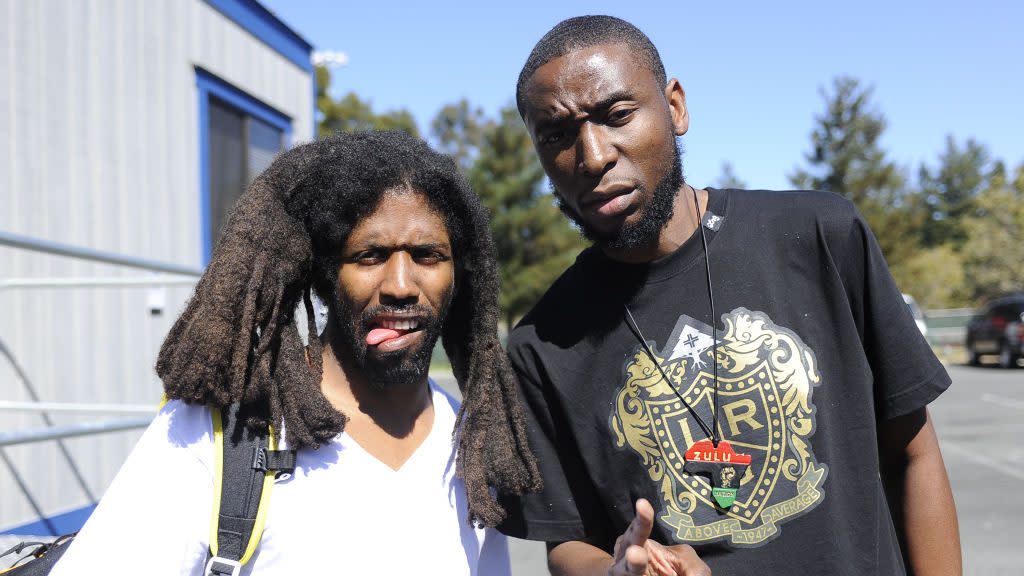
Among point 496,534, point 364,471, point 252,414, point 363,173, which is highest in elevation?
point 363,173

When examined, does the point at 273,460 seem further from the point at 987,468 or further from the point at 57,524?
the point at 987,468

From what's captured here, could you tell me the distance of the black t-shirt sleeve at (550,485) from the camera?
216cm

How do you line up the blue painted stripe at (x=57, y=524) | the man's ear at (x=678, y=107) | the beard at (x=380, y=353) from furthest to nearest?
the blue painted stripe at (x=57, y=524)
the man's ear at (x=678, y=107)
the beard at (x=380, y=353)

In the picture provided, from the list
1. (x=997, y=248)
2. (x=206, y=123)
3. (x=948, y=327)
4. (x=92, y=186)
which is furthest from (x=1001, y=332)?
(x=92, y=186)

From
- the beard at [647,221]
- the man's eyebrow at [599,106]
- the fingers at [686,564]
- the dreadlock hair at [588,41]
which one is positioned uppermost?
the dreadlock hair at [588,41]

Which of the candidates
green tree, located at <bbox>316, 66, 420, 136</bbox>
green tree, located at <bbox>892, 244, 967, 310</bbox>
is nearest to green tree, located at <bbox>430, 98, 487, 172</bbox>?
green tree, located at <bbox>316, 66, 420, 136</bbox>

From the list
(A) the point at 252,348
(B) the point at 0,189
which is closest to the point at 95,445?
(B) the point at 0,189

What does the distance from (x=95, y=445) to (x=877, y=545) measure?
5.28 meters

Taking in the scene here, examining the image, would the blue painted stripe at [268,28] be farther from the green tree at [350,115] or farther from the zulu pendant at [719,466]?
the green tree at [350,115]

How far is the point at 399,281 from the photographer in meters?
2.11

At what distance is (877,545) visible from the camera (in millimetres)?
1974

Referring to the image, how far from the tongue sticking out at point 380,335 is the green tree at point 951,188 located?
77086mm

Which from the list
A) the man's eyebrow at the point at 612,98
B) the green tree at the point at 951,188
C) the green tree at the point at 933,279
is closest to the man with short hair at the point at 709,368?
the man's eyebrow at the point at 612,98

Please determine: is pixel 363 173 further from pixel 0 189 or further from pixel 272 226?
pixel 0 189
